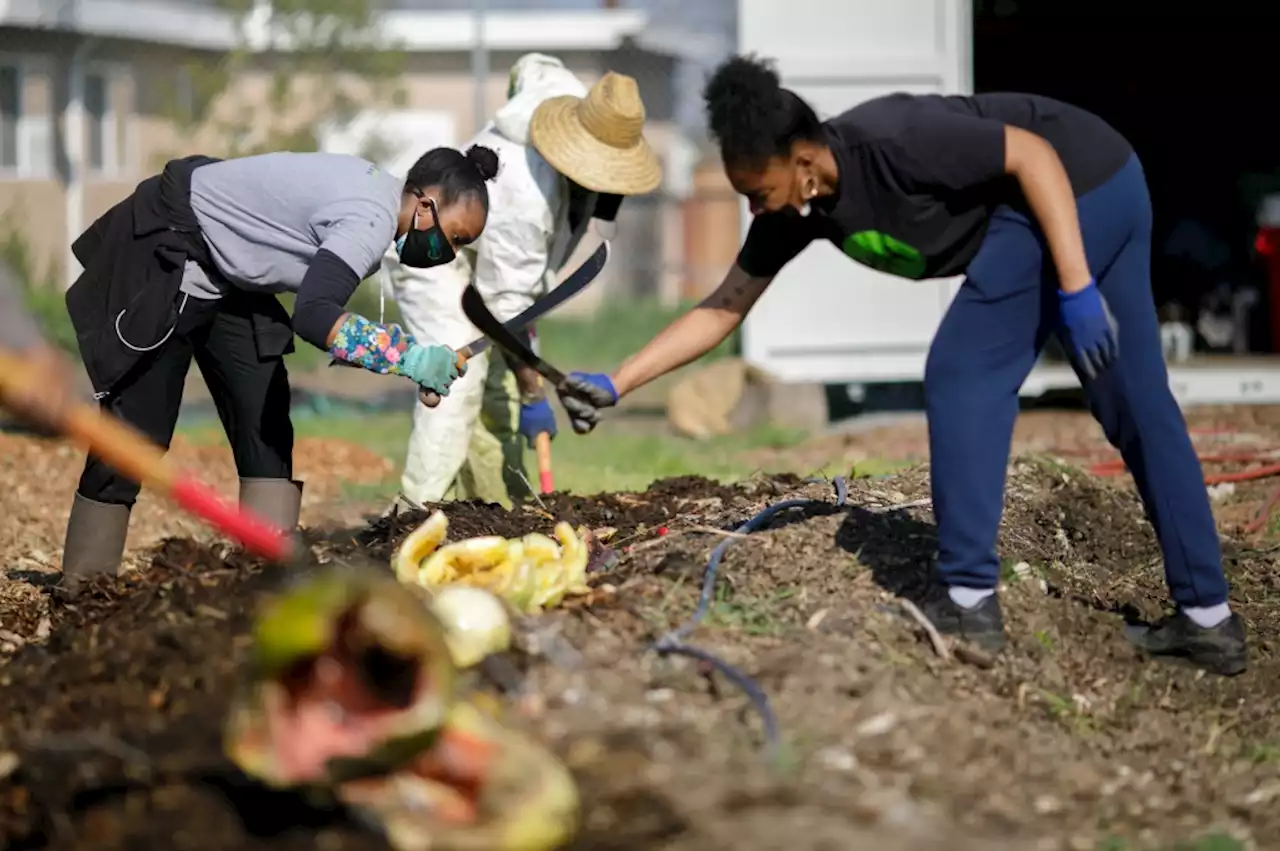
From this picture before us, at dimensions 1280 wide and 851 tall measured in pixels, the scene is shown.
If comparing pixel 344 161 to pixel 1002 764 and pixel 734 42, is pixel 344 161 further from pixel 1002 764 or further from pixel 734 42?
pixel 734 42

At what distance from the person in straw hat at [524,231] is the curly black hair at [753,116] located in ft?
8.28

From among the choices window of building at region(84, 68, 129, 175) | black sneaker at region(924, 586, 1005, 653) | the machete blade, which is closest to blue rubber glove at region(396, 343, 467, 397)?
the machete blade

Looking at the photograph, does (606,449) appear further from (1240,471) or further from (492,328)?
(492,328)

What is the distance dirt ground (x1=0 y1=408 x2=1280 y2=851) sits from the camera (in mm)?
3156

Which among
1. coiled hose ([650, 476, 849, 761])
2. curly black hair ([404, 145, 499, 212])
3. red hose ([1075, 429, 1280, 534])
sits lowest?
red hose ([1075, 429, 1280, 534])

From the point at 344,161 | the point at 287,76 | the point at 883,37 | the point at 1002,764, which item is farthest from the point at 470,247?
the point at 287,76

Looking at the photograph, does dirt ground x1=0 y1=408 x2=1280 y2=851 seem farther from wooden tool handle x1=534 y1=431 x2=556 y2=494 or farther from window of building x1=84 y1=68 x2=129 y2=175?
window of building x1=84 y1=68 x2=129 y2=175

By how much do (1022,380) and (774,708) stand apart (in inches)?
51.9

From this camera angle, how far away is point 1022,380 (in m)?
4.61

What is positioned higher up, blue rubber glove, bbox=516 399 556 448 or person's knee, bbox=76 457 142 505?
person's knee, bbox=76 457 142 505

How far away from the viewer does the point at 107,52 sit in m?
19.1

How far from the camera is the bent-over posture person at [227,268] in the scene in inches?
210

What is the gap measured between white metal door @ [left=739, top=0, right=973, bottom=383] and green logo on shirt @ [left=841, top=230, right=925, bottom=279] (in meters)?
6.55

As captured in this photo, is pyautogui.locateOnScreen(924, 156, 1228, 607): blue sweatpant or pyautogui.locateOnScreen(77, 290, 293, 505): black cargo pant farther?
pyautogui.locateOnScreen(77, 290, 293, 505): black cargo pant
